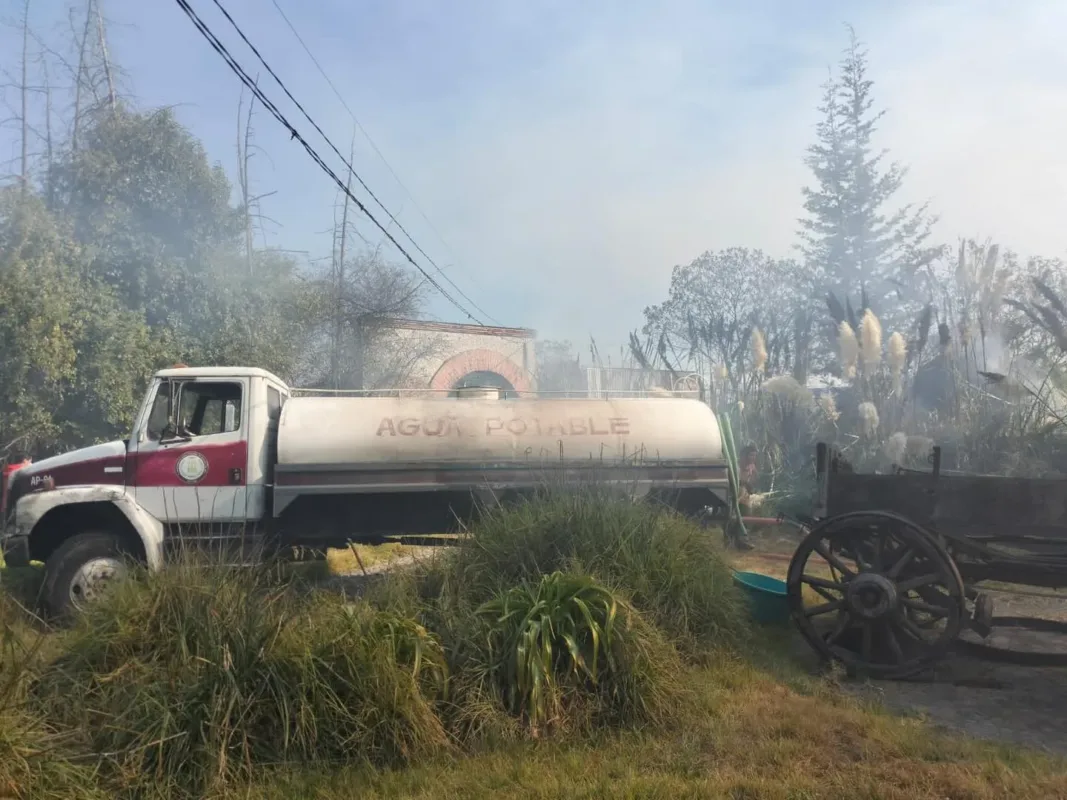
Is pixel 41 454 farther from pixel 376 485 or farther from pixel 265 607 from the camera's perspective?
pixel 265 607

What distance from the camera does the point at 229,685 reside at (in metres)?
4.04

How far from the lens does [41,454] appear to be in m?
13.8

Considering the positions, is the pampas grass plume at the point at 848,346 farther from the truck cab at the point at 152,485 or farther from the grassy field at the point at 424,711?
the truck cab at the point at 152,485

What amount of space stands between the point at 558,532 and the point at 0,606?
11.5 ft

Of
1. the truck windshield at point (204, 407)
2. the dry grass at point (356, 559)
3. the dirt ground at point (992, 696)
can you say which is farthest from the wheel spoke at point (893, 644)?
the truck windshield at point (204, 407)

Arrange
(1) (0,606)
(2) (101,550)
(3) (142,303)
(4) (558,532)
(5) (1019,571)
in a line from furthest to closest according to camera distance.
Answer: (3) (142,303) < (2) (101,550) < (4) (558,532) < (5) (1019,571) < (1) (0,606)

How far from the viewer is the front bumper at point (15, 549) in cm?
715

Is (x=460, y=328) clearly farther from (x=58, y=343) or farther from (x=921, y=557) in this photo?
(x=921, y=557)

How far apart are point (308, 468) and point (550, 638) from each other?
3.94m

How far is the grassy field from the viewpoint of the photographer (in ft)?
12.4

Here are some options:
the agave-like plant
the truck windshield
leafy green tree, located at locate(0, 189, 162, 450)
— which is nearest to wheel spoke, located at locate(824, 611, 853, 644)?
the agave-like plant

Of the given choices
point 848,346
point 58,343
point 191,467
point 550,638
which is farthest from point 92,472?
point 848,346

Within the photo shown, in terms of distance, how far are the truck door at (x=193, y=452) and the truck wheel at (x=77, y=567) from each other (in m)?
0.51

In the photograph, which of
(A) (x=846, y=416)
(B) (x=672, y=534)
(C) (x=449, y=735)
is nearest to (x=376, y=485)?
(B) (x=672, y=534)
